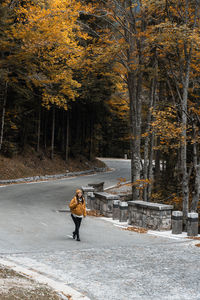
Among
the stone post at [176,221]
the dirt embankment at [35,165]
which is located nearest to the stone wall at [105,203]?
the stone post at [176,221]

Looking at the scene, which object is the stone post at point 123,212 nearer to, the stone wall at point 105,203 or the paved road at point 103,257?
the paved road at point 103,257

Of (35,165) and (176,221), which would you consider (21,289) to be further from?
(35,165)

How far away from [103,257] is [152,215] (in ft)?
15.8

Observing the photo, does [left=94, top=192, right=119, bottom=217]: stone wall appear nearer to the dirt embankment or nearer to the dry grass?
the dry grass

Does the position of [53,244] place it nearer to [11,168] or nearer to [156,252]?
[156,252]

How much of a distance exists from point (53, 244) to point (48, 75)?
1716cm

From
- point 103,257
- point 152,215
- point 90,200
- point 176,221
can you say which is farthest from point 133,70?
point 103,257

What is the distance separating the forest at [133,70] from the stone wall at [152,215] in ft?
3.71

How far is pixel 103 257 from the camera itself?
368 inches

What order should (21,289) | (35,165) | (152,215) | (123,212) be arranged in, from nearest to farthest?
(21,289)
(152,215)
(123,212)
(35,165)

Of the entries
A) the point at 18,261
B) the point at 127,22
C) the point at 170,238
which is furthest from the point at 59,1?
the point at 18,261

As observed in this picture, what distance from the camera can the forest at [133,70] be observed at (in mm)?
14758

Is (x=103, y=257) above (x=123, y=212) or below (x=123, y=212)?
below

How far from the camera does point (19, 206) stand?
17.9 m
